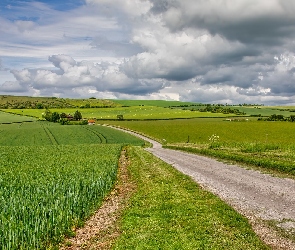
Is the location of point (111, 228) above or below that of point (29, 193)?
below

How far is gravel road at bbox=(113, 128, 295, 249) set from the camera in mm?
13141

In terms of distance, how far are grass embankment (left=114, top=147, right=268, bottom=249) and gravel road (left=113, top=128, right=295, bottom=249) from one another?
2.31 feet

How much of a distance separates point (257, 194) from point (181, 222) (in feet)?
22.9

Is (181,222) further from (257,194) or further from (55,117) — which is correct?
(55,117)

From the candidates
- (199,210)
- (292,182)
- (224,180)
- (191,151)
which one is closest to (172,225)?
(199,210)

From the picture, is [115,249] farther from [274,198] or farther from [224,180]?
[224,180]

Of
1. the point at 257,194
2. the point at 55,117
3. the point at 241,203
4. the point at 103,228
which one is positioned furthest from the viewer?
the point at 55,117

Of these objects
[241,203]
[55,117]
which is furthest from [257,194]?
[55,117]

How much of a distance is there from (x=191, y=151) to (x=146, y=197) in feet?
107

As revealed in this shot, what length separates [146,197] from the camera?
1867 cm

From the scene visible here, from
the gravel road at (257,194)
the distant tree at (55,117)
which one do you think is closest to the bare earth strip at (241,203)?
the gravel road at (257,194)

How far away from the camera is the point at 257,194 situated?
1881 centimetres

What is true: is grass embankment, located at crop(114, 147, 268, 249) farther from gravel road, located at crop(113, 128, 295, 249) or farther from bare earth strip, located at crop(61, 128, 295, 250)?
gravel road, located at crop(113, 128, 295, 249)

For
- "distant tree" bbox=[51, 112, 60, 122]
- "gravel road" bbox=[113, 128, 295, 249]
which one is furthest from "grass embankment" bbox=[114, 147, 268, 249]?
"distant tree" bbox=[51, 112, 60, 122]
